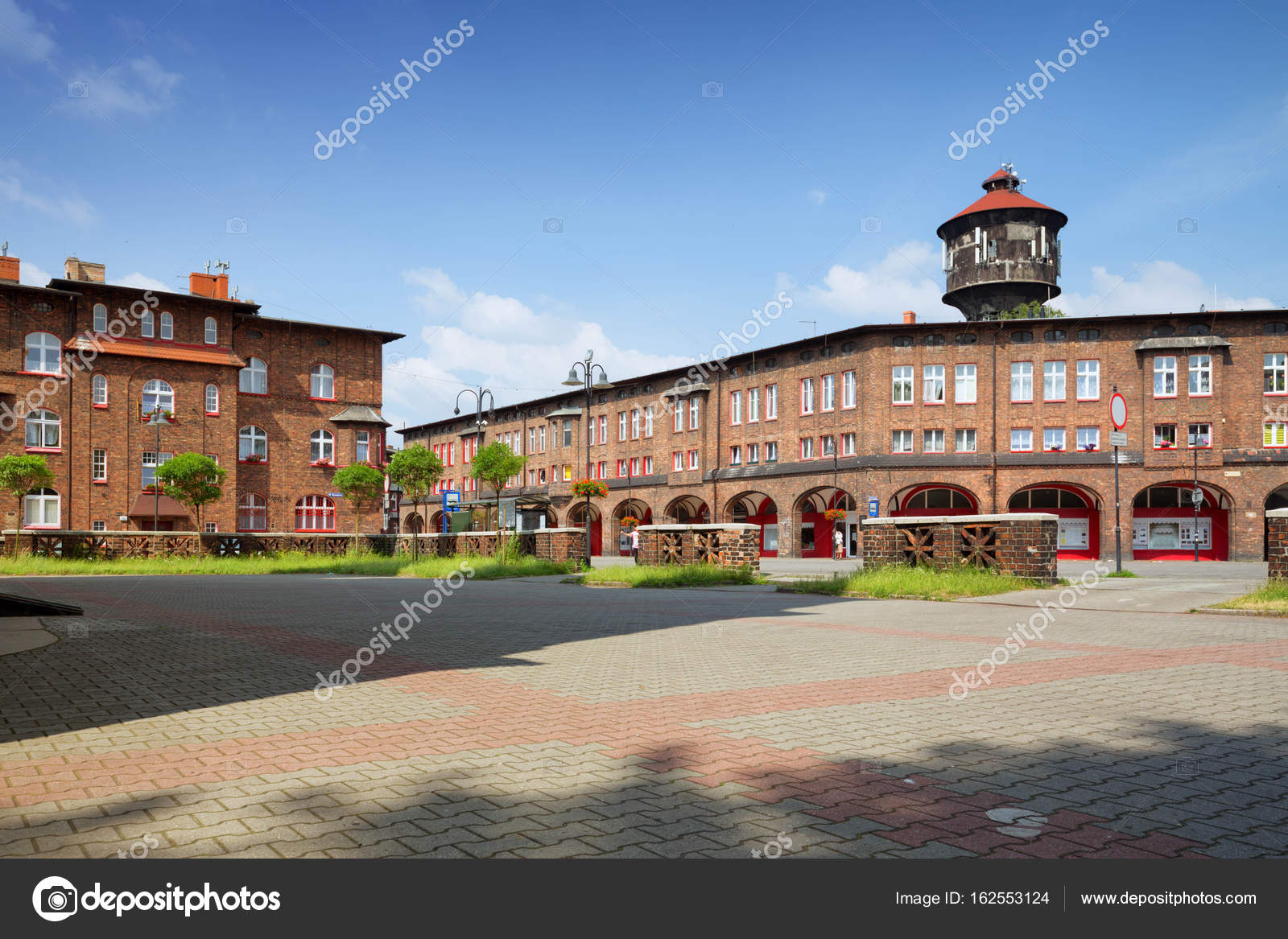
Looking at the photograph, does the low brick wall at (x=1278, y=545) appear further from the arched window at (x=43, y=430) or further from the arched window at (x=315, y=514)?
the arched window at (x=43, y=430)

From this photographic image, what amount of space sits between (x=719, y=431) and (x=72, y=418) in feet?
114

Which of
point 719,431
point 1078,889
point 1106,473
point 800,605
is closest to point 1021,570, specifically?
point 800,605

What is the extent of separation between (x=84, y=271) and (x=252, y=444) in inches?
456

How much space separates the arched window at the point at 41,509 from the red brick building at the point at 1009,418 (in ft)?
71.6

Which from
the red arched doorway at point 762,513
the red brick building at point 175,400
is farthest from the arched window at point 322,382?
the red arched doorway at point 762,513

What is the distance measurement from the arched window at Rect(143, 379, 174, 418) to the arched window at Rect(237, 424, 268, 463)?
12.4 feet

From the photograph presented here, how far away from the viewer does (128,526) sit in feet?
151

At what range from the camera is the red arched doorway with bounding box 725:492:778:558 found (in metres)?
56.6

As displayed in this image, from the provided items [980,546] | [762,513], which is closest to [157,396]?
[762,513]

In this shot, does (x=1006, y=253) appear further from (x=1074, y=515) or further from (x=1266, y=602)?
(x=1266, y=602)

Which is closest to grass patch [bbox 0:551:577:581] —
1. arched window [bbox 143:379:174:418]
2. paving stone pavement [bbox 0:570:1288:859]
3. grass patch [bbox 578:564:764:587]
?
grass patch [bbox 578:564:764:587]

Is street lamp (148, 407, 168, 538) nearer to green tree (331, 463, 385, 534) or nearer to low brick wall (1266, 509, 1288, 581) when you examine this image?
green tree (331, 463, 385, 534)

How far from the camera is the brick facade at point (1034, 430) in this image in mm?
46250

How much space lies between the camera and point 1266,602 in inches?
552
